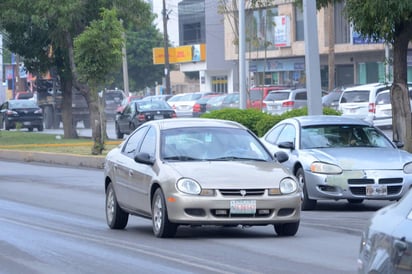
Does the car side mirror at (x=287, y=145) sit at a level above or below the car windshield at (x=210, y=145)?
below

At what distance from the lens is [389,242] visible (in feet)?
19.4

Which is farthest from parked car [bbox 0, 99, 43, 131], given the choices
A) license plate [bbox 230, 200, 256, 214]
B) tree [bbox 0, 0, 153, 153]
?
license plate [bbox 230, 200, 256, 214]

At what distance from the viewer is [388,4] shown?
62.6 feet

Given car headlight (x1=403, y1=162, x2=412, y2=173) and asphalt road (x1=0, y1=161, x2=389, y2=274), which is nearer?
asphalt road (x1=0, y1=161, x2=389, y2=274)

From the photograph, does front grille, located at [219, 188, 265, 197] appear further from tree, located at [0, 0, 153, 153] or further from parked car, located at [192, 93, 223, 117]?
parked car, located at [192, 93, 223, 117]

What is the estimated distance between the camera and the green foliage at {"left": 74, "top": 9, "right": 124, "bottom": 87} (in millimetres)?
29062

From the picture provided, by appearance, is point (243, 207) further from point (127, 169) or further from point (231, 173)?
point (127, 169)

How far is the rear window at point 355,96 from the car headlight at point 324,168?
77.7 feet

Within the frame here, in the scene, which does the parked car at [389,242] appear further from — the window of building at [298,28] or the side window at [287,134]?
the window of building at [298,28]

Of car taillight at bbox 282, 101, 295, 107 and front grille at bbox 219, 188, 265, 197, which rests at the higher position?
front grille at bbox 219, 188, 265, 197

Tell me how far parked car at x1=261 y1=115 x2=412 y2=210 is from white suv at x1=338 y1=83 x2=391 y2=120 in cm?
2136

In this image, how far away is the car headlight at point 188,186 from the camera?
40.5 feet

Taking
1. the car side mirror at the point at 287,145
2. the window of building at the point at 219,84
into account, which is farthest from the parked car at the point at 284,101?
the window of building at the point at 219,84

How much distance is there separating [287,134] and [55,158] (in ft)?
45.1
